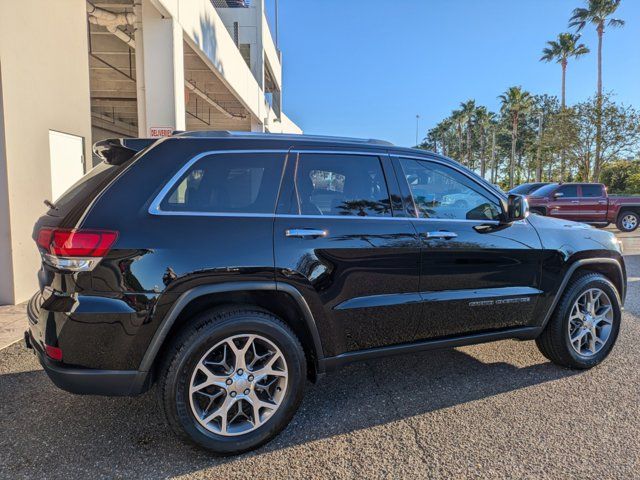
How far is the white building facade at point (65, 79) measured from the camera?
528cm

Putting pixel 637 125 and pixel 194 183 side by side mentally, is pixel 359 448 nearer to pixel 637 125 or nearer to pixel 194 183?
pixel 194 183

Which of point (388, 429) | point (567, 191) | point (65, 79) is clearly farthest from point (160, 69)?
point (567, 191)

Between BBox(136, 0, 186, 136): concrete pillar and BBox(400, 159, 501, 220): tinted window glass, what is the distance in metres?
6.38

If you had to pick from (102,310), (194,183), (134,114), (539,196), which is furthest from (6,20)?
(134,114)

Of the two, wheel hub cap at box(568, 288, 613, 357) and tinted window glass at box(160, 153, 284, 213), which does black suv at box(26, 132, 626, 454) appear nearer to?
tinted window glass at box(160, 153, 284, 213)


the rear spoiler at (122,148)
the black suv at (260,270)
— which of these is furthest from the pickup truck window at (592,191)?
the rear spoiler at (122,148)

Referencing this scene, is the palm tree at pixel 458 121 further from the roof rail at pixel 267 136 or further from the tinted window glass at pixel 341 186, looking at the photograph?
the tinted window glass at pixel 341 186

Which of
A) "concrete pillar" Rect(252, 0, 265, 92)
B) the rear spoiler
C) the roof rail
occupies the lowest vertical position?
the rear spoiler

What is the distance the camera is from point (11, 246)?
5.30 meters

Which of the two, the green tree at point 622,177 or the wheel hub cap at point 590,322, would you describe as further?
the green tree at point 622,177

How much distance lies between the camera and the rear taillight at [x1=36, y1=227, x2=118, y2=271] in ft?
7.48

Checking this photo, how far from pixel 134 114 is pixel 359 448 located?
2325 centimetres

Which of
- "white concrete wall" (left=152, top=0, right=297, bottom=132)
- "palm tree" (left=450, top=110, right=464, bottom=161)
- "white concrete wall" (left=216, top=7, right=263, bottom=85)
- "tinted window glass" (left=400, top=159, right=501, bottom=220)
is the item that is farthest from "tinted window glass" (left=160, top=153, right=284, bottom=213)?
"palm tree" (left=450, top=110, right=464, bottom=161)

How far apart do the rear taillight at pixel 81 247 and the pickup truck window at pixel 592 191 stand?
16.4m
